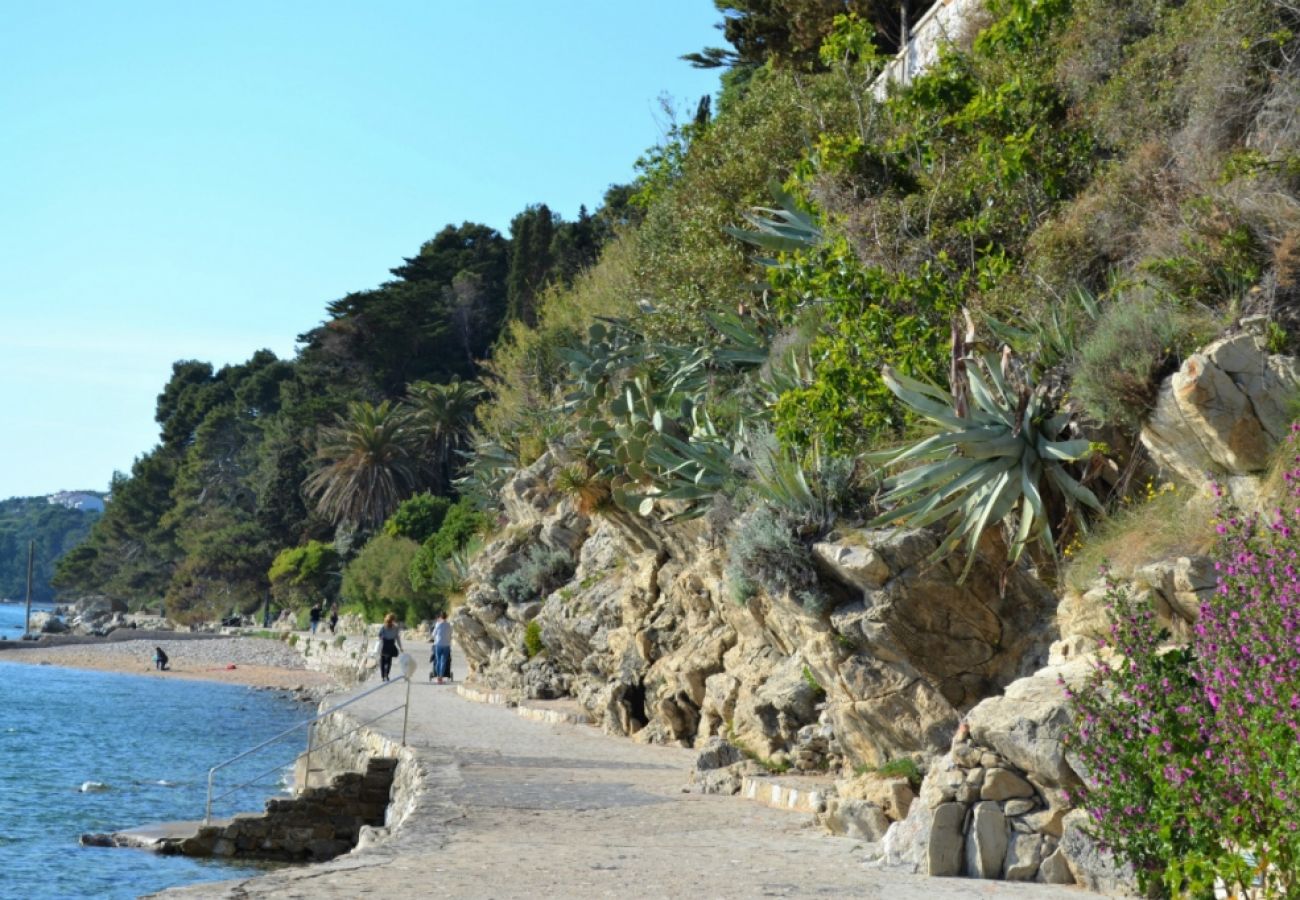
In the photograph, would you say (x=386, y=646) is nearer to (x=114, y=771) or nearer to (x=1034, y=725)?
(x=114, y=771)

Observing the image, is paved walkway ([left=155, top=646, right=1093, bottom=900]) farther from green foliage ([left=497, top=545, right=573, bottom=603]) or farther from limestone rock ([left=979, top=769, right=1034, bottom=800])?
green foliage ([left=497, top=545, right=573, bottom=603])

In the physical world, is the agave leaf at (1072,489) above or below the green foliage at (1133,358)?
below

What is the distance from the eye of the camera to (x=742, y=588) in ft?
42.0

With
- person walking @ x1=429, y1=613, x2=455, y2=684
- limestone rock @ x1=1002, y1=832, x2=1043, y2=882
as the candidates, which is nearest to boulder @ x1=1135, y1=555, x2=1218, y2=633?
limestone rock @ x1=1002, y1=832, x2=1043, y2=882

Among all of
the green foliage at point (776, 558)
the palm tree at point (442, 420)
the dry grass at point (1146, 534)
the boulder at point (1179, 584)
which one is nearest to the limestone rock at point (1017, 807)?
the boulder at point (1179, 584)

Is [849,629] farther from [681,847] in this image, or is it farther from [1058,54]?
[1058,54]

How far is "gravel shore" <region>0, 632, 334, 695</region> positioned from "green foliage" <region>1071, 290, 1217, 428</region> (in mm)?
37236

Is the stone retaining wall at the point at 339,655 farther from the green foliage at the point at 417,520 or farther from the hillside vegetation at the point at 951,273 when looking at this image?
the hillside vegetation at the point at 951,273

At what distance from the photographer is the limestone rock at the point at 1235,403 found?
865cm

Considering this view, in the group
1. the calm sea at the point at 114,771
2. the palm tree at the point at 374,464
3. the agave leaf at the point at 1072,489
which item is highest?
the palm tree at the point at 374,464

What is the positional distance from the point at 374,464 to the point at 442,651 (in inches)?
1279

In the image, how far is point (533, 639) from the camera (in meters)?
23.8

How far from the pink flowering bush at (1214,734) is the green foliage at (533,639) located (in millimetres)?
16529

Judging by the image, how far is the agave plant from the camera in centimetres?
1001
